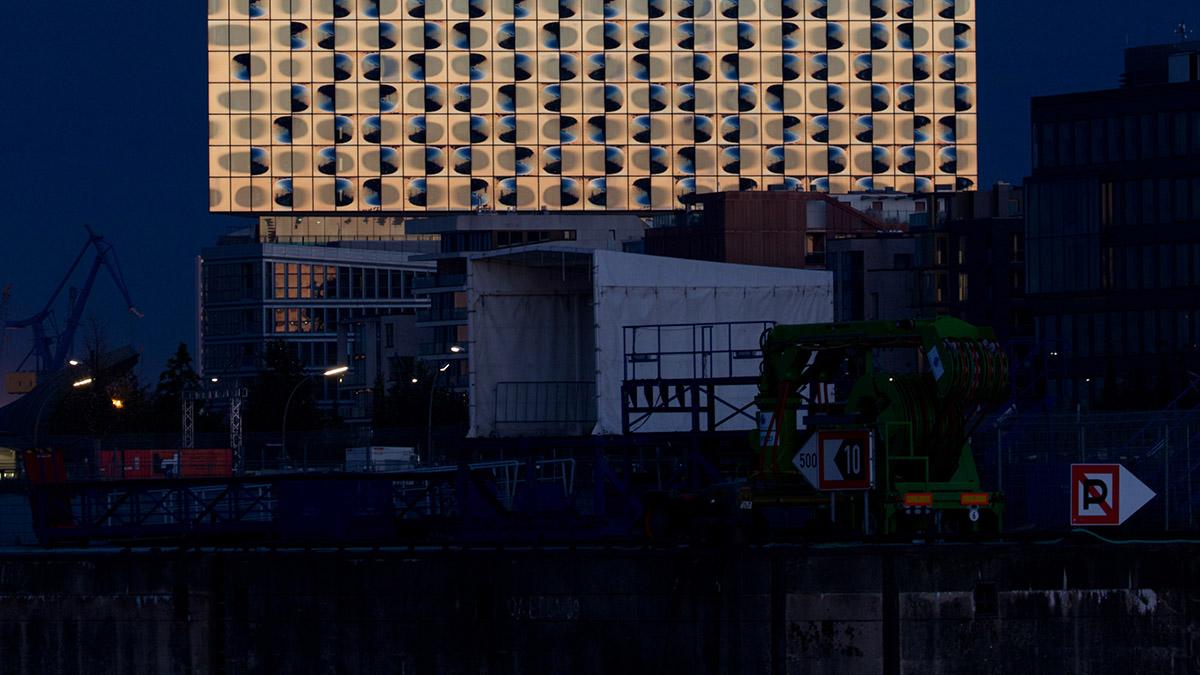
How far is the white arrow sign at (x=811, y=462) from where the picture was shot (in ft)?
138

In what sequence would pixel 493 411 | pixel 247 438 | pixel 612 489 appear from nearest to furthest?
pixel 612 489, pixel 493 411, pixel 247 438

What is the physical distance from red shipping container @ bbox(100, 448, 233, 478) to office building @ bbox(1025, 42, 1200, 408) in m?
54.8

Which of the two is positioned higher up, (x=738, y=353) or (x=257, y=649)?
(x=738, y=353)

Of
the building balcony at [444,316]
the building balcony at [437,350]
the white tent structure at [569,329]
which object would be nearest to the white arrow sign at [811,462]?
the white tent structure at [569,329]

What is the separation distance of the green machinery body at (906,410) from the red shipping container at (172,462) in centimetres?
4024

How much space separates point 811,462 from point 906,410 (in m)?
2.58

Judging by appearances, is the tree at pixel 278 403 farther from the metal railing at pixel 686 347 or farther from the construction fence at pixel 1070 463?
the construction fence at pixel 1070 463

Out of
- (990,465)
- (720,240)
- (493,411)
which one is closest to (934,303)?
(720,240)

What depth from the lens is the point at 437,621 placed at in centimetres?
4131

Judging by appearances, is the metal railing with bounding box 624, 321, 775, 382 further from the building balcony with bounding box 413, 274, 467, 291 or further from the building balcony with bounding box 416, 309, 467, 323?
the building balcony with bounding box 413, 274, 467, 291

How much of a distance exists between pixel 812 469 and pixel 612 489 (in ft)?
26.3

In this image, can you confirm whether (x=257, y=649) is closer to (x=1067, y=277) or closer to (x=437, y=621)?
(x=437, y=621)

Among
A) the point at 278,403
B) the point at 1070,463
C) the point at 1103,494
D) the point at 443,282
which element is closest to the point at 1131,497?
the point at 1103,494

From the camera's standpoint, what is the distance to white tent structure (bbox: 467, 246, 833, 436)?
68.9 m
